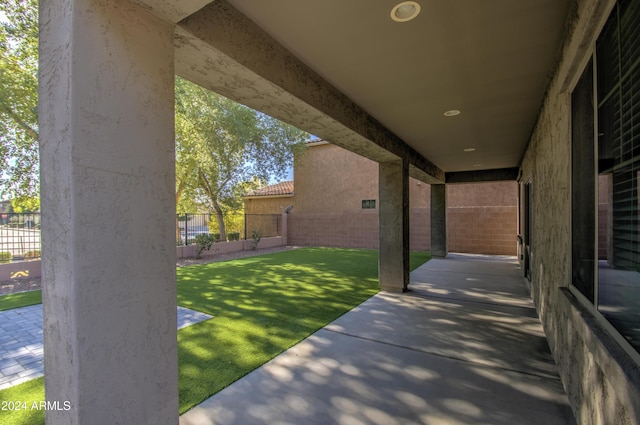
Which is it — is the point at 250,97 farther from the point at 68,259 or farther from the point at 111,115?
the point at 68,259

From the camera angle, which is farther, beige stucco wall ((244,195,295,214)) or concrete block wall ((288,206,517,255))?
beige stucco wall ((244,195,295,214))

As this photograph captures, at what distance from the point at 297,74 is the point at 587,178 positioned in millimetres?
2456

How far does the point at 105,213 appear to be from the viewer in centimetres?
146

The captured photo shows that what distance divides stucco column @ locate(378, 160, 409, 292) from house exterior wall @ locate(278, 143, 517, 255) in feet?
22.6

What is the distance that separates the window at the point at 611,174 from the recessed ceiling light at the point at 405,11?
1095 mm

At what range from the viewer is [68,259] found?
1369mm

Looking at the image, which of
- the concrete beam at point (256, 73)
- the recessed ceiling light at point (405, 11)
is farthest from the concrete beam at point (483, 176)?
the recessed ceiling light at point (405, 11)

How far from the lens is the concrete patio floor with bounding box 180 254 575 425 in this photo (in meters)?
2.41

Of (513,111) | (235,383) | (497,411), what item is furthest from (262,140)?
(497,411)

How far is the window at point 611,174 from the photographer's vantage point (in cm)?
149

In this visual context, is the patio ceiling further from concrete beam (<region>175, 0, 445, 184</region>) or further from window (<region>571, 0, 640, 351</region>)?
window (<region>571, 0, 640, 351</region>)

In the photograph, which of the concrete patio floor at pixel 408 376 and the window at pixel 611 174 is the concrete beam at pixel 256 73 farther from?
the concrete patio floor at pixel 408 376

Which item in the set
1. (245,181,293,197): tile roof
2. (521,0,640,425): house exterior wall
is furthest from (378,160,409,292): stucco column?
(245,181,293,197): tile roof

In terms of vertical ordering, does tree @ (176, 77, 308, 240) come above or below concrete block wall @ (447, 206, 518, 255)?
above
